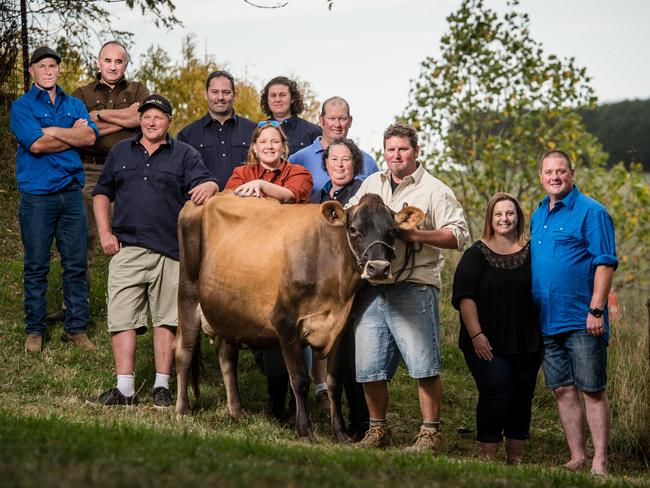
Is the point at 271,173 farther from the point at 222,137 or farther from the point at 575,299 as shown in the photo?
the point at 575,299

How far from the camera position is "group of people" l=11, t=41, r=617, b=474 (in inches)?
284

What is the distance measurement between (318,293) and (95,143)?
3.94 meters

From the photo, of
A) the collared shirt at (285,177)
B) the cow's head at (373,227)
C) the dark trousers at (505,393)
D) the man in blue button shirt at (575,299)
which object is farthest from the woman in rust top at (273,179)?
the man in blue button shirt at (575,299)

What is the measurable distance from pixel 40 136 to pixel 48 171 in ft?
1.15

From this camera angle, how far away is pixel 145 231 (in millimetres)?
8438

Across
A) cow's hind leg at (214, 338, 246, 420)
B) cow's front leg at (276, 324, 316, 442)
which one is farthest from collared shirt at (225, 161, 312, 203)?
cow's hind leg at (214, 338, 246, 420)

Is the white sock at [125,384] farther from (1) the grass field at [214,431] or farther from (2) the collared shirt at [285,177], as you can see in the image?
(2) the collared shirt at [285,177]

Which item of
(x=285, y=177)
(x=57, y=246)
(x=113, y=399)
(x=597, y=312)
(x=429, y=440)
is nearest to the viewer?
(x=597, y=312)

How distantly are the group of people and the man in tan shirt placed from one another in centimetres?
1

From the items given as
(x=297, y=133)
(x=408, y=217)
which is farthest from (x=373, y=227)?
(x=297, y=133)

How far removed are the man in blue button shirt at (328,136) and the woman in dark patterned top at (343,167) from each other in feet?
1.57

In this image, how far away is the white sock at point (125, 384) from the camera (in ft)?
27.3

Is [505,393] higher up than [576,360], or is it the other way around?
[576,360]

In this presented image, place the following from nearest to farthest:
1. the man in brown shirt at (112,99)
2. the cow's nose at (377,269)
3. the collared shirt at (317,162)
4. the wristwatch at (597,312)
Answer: the cow's nose at (377,269)
the wristwatch at (597,312)
the collared shirt at (317,162)
the man in brown shirt at (112,99)
